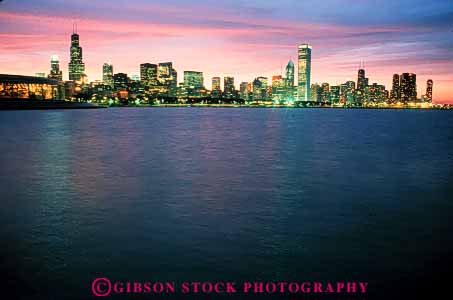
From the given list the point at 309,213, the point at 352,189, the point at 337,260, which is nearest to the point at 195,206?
the point at 309,213

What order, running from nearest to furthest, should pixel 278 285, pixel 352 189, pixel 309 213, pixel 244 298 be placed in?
pixel 244 298, pixel 278 285, pixel 309 213, pixel 352 189

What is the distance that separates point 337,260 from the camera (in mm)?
9383

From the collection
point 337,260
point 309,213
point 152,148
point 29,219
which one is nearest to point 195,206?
point 309,213

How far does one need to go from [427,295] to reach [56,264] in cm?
763

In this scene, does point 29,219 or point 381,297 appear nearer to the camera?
point 381,297

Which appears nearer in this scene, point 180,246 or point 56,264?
point 56,264

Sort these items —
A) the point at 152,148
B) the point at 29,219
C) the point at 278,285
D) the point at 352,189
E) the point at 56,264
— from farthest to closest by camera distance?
the point at 152,148 → the point at 352,189 → the point at 29,219 → the point at 56,264 → the point at 278,285

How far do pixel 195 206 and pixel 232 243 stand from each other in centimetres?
427

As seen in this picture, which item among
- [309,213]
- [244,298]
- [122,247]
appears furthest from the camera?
[309,213]

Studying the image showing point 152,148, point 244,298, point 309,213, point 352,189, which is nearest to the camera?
point 244,298

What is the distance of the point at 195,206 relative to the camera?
47.4 ft

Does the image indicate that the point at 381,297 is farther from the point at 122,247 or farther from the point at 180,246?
the point at 122,247

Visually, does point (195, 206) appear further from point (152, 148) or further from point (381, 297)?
point (152, 148)

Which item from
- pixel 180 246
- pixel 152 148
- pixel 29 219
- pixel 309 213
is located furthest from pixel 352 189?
pixel 152 148
